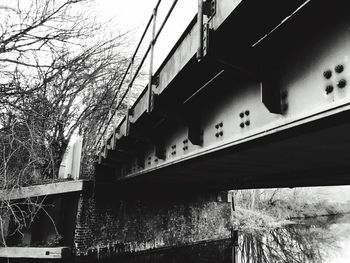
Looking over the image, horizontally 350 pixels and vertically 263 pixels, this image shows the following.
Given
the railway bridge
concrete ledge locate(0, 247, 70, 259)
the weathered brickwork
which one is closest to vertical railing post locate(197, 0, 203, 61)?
the railway bridge

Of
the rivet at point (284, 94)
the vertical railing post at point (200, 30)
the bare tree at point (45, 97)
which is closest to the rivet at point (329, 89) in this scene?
the rivet at point (284, 94)

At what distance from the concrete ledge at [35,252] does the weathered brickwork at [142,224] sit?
43 cm

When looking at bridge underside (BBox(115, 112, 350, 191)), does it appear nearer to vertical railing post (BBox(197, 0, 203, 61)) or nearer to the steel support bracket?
vertical railing post (BBox(197, 0, 203, 61))

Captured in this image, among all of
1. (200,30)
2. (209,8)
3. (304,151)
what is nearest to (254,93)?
(200,30)

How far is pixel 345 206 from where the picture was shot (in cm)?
2559

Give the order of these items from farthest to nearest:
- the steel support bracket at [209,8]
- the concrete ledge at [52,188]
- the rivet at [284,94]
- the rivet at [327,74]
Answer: the concrete ledge at [52,188] < the steel support bracket at [209,8] < the rivet at [284,94] < the rivet at [327,74]

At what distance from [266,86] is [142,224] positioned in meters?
9.43

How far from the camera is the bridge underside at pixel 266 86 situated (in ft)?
6.40

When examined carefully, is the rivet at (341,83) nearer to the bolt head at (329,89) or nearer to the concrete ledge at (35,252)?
the bolt head at (329,89)

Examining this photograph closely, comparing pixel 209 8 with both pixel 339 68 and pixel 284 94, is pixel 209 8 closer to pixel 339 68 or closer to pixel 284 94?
pixel 284 94

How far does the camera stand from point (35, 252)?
859 cm

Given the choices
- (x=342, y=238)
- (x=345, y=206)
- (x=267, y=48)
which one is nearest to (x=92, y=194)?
(x=267, y=48)

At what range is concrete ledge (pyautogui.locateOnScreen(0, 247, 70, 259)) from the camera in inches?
333

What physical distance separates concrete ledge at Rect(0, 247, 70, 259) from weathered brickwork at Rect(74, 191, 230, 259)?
433 millimetres
